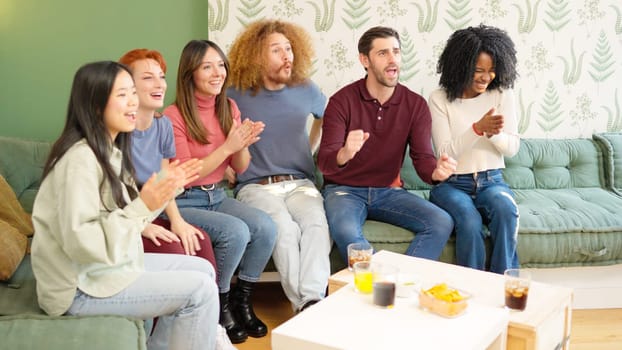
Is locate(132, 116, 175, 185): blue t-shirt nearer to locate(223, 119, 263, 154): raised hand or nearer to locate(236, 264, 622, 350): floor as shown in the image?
locate(223, 119, 263, 154): raised hand

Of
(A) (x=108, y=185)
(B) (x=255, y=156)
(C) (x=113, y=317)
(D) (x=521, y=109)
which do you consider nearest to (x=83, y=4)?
(B) (x=255, y=156)

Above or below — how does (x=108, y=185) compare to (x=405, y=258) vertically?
above

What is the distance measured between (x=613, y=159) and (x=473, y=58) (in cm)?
106

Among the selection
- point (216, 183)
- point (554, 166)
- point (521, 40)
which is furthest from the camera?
point (521, 40)

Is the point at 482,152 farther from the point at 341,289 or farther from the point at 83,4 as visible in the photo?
the point at 83,4

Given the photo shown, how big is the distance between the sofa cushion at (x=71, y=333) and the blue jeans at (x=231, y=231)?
71 cm

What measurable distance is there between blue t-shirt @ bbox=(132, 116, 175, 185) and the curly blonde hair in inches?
20.8

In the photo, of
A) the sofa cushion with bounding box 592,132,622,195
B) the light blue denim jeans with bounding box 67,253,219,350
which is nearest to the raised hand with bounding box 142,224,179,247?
the light blue denim jeans with bounding box 67,253,219,350

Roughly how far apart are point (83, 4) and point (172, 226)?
153 centimetres

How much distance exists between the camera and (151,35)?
3.34 meters

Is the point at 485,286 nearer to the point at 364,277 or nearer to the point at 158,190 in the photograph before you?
the point at 364,277

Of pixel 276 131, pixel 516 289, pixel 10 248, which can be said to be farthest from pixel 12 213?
pixel 516 289

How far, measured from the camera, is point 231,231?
8.05 ft

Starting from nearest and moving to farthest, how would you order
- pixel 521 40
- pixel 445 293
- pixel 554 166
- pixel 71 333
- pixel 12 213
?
pixel 71 333 < pixel 445 293 < pixel 12 213 < pixel 554 166 < pixel 521 40
